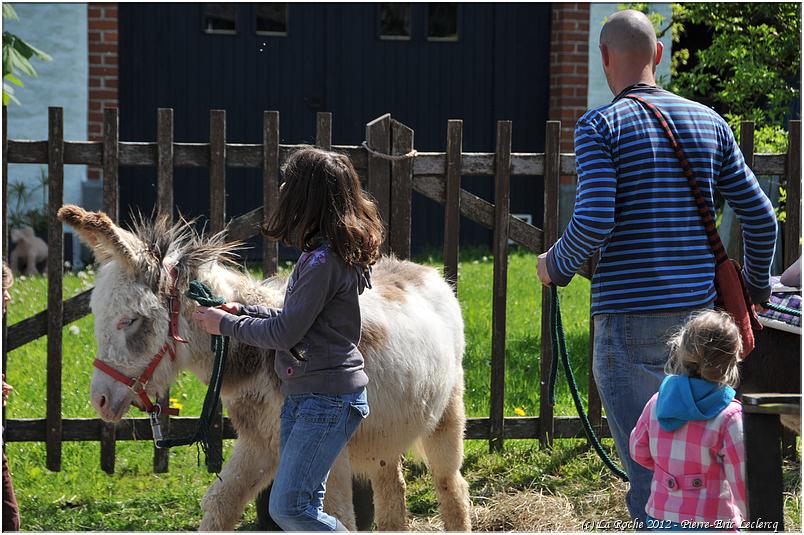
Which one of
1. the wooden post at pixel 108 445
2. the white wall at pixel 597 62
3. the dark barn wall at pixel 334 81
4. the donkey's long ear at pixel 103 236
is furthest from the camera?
the white wall at pixel 597 62

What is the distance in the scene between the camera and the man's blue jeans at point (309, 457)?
3.31 m

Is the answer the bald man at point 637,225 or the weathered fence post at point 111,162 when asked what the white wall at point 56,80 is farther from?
the bald man at point 637,225

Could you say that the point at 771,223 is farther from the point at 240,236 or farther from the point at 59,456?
the point at 59,456

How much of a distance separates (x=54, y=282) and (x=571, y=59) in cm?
821

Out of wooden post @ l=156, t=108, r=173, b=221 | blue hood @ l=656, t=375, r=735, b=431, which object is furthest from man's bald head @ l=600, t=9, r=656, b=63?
wooden post @ l=156, t=108, r=173, b=221

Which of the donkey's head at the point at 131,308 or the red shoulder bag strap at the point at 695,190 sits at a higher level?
the red shoulder bag strap at the point at 695,190

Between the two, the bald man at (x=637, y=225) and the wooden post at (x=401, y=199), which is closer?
the bald man at (x=637, y=225)

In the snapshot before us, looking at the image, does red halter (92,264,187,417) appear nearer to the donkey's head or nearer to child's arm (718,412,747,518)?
the donkey's head

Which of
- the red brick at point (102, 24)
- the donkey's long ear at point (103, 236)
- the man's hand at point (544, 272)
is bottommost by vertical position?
the man's hand at point (544, 272)

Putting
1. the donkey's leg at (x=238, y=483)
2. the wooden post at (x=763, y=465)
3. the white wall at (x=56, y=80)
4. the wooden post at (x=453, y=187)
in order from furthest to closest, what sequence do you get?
the white wall at (x=56, y=80), the wooden post at (x=453, y=187), the donkey's leg at (x=238, y=483), the wooden post at (x=763, y=465)

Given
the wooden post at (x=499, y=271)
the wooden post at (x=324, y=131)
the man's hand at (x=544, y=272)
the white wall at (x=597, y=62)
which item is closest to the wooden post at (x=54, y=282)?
the wooden post at (x=324, y=131)

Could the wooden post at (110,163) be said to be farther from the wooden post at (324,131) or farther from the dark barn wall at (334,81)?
the dark barn wall at (334,81)

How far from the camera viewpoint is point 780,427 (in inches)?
112

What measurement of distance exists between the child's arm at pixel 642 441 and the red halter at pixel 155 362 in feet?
5.67
